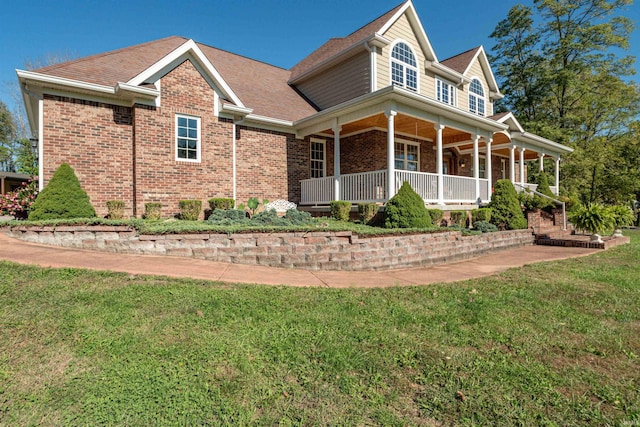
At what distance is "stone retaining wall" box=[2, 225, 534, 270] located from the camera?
18.9ft

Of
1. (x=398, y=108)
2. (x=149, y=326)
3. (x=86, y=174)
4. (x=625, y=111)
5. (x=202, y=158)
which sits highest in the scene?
(x=625, y=111)

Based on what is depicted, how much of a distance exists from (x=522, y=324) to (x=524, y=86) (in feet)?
98.0

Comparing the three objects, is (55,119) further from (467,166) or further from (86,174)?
(467,166)

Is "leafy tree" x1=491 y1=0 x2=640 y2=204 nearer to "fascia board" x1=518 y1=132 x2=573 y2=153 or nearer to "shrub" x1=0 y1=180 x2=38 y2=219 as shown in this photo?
"fascia board" x1=518 y1=132 x2=573 y2=153

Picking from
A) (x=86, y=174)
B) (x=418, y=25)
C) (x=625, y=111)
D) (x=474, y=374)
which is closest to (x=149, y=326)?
(x=474, y=374)

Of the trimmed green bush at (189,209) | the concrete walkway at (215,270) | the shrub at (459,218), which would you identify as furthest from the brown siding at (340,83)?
the concrete walkway at (215,270)

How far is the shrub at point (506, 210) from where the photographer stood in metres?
11.2

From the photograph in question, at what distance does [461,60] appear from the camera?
17.9m

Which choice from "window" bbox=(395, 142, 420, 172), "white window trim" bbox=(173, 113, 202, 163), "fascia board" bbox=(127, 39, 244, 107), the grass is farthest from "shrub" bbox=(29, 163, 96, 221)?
"window" bbox=(395, 142, 420, 172)

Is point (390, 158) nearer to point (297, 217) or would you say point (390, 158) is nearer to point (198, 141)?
point (297, 217)

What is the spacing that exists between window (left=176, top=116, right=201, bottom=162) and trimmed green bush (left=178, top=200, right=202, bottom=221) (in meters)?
1.40

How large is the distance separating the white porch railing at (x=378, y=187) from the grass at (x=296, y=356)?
21.7 feet

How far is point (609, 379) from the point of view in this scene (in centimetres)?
248

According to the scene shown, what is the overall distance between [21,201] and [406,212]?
10097mm
